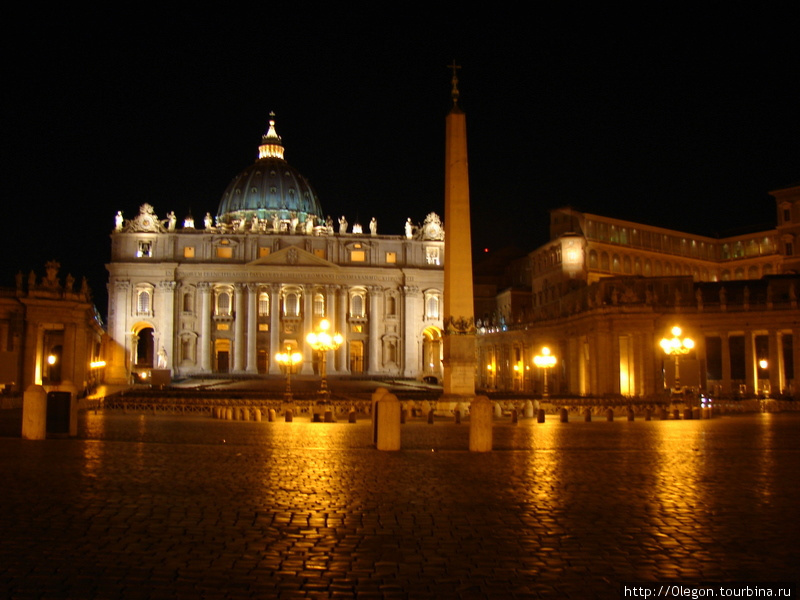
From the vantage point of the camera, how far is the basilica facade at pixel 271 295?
92812 millimetres

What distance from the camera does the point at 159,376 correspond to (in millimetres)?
60000

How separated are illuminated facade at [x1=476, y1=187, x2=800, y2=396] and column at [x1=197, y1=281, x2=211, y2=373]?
30.4m

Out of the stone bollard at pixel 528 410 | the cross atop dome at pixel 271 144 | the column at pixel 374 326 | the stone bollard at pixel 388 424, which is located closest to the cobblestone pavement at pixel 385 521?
the stone bollard at pixel 388 424

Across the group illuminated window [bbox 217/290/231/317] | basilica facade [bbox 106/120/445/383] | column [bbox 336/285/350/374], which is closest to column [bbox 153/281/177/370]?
basilica facade [bbox 106/120/445/383]

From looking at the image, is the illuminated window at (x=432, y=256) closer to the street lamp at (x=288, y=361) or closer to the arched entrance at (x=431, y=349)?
the arched entrance at (x=431, y=349)

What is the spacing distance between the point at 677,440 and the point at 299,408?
692 inches

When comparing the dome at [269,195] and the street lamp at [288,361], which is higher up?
the dome at [269,195]

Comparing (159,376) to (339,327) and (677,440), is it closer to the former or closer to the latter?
(339,327)

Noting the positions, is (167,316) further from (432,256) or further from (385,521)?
(385,521)

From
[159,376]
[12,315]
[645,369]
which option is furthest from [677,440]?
[159,376]

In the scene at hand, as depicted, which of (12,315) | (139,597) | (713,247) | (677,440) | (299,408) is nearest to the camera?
(139,597)

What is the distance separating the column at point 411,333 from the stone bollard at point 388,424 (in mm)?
79710

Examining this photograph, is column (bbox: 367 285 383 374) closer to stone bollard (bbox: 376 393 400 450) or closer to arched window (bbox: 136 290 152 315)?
arched window (bbox: 136 290 152 315)

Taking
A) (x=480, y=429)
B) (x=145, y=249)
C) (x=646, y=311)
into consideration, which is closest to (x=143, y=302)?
(x=145, y=249)
